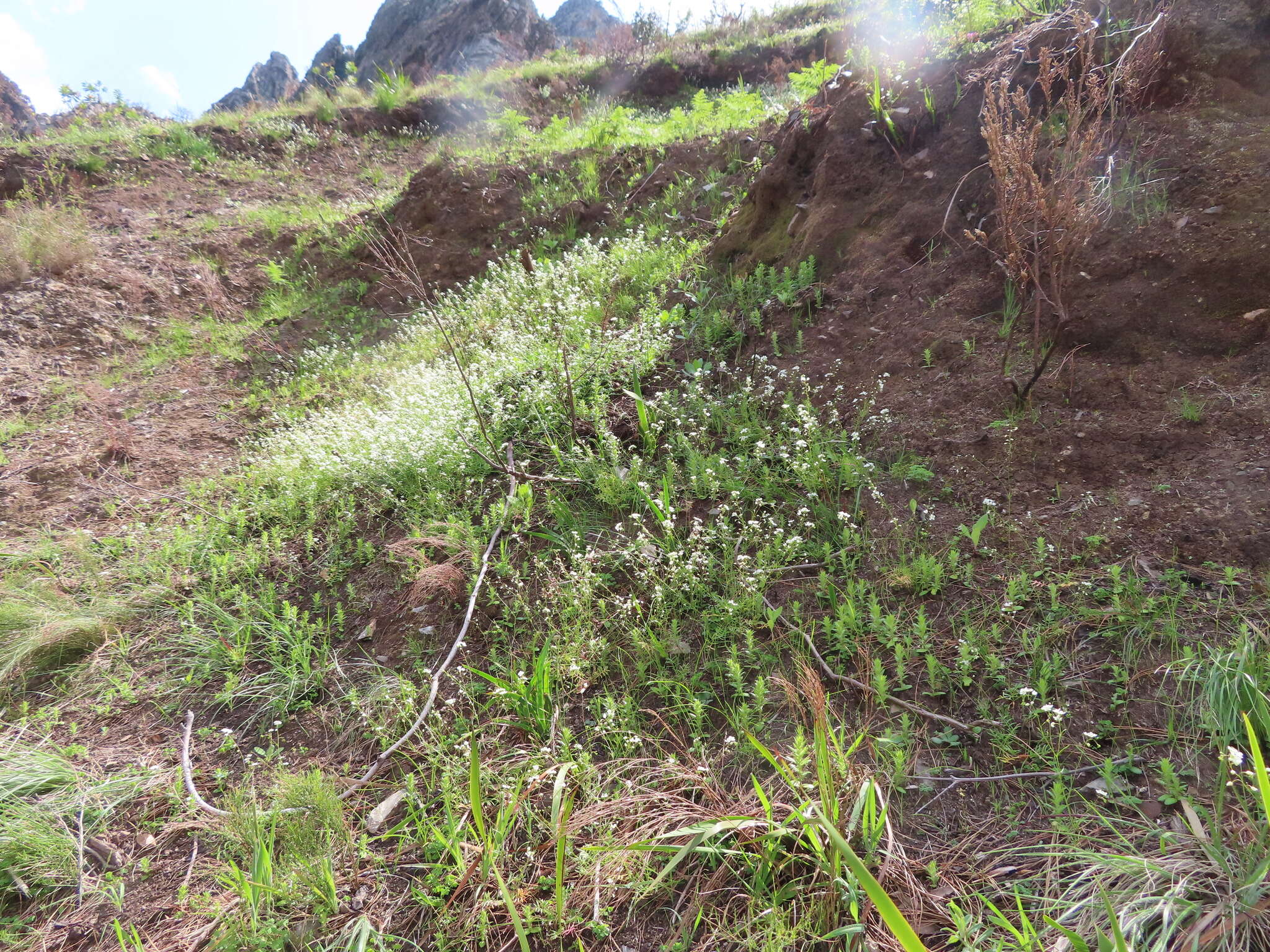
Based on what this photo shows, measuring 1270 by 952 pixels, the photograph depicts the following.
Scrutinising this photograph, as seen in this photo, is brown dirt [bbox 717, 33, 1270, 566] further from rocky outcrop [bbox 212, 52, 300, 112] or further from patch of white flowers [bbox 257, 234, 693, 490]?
rocky outcrop [bbox 212, 52, 300, 112]

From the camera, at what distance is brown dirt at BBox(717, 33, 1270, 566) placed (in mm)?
2664

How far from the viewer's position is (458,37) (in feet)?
81.8

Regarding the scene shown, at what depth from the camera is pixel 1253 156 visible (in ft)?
11.0

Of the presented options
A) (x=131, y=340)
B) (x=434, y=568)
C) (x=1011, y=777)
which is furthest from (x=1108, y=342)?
(x=131, y=340)

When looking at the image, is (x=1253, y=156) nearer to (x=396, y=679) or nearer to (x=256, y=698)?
(x=396, y=679)

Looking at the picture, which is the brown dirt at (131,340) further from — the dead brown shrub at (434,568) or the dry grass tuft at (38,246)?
the dead brown shrub at (434,568)

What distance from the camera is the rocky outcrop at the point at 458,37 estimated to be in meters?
22.6

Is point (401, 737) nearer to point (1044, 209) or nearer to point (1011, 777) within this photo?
point (1011, 777)

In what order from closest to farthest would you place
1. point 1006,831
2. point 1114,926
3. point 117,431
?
point 1114,926 < point 1006,831 < point 117,431

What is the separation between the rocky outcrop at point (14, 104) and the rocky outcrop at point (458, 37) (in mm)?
10666

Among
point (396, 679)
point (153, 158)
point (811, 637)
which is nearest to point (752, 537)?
point (811, 637)

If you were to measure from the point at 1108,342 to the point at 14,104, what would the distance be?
3000cm

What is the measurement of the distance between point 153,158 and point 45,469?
9.20 metres

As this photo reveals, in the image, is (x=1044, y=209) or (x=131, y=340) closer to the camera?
(x=1044, y=209)
